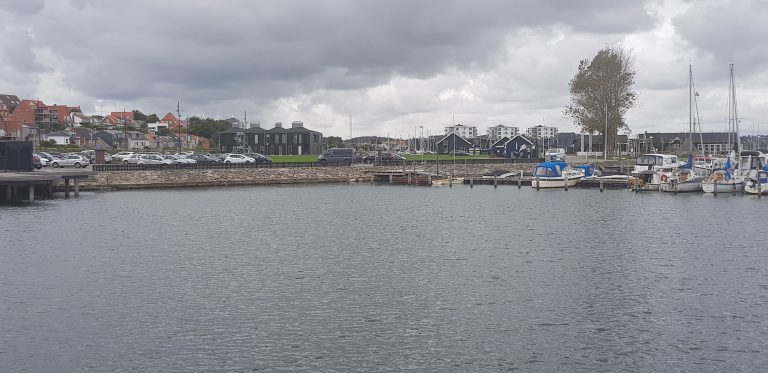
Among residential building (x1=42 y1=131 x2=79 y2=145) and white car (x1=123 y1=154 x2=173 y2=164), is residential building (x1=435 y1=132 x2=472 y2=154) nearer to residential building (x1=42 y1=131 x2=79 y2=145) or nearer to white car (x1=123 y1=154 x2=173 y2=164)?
white car (x1=123 y1=154 x2=173 y2=164)

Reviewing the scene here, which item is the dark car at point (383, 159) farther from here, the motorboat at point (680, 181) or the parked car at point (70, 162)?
the motorboat at point (680, 181)

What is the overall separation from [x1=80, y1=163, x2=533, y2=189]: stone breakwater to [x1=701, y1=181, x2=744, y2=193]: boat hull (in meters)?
39.0

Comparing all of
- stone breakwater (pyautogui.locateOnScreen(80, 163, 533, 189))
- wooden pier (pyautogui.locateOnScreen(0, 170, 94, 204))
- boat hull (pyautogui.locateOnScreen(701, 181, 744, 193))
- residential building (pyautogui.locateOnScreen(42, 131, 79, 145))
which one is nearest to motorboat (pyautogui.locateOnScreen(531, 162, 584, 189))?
boat hull (pyautogui.locateOnScreen(701, 181, 744, 193))

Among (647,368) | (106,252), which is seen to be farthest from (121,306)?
(647,368)

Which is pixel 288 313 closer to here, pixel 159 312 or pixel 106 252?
pixel 159 312

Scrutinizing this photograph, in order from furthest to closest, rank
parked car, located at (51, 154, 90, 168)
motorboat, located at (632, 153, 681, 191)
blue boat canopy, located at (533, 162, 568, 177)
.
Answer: parked car, located at (51, 154, 90, 168) → blue boat canopy, located at (533, 162, 568, 177) → motorboat, located at (632, 153, 681, 191)

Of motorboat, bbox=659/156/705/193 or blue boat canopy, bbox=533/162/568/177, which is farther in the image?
blue boat canopy, bbox=533/162/568/177

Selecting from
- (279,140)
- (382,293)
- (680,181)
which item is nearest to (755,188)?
(680,181)

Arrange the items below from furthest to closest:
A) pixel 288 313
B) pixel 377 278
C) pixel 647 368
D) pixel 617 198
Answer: pixel 617 198 → pixel 377 278 → pixel 288 313 → pixel 647 368

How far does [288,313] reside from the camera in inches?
1006

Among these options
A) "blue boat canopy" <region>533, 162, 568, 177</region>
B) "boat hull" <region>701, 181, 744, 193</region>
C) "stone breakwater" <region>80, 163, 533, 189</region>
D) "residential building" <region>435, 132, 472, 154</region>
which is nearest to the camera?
"boat hull" <region>701, 181, 744, 193</region>

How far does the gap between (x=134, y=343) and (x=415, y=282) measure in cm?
1293

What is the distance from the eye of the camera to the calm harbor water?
21.0 meters

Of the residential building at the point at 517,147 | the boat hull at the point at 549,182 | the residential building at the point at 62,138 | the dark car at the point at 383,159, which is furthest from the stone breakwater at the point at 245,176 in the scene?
the residential building at the point at 62,138
